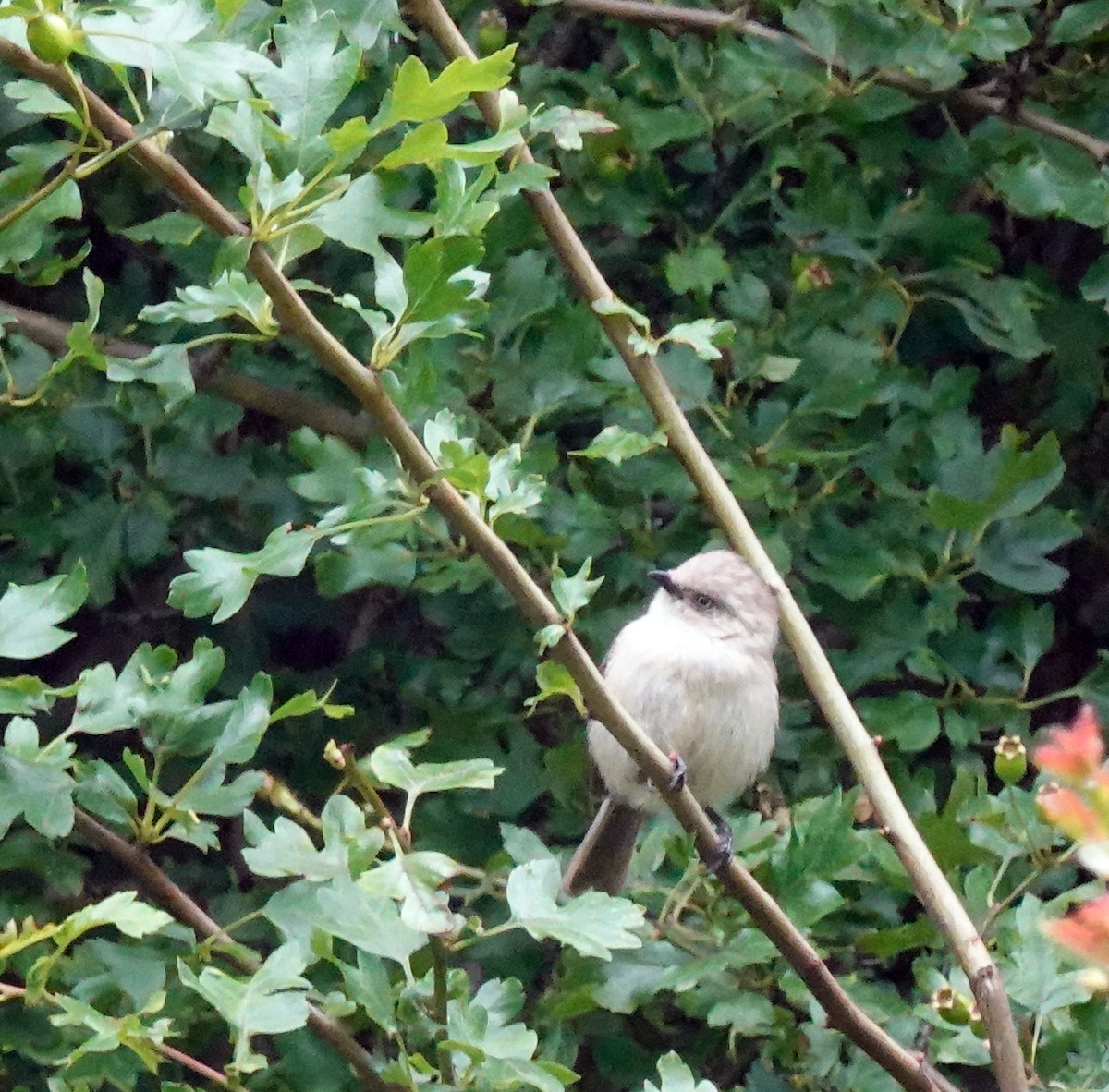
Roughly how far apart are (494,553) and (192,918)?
2.38 ft

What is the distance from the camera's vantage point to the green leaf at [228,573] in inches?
65.2

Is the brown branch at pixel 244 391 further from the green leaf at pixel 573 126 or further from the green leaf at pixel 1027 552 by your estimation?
the green leaf at pixel 1027 552

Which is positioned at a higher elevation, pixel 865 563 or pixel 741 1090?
pixel 865 563

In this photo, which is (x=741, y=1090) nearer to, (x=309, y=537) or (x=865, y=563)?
(x=865, y=563)

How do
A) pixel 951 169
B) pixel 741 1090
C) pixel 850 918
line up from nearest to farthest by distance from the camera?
pixel 741 1090, pixel 850 918, pixel 951 169

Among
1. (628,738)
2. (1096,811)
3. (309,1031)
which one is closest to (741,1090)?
(309,1031)

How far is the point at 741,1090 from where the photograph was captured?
2.70 metres

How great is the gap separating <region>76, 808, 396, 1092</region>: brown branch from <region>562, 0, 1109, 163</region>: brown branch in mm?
1790

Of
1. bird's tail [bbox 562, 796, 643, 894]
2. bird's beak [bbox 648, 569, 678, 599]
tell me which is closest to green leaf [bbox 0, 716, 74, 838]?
bird's beak [bbox 648, 569, 678, 599]

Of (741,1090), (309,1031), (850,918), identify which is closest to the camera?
(309,1031)

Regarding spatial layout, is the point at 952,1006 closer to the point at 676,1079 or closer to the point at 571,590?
the point at 676,1079

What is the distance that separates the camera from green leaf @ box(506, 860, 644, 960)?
1749 millimetres

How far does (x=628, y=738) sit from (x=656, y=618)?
1.11m

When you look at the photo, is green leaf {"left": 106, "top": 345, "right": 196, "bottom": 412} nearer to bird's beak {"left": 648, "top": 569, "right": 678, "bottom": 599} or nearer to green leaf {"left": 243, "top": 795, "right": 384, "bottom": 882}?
green leaf {"left": 243, "top": 795, "right": 384, "bottom": 882}
